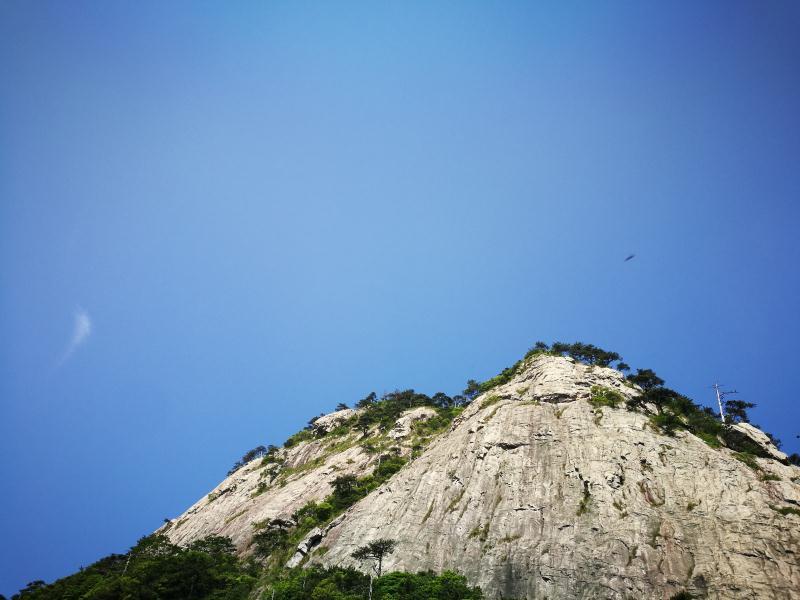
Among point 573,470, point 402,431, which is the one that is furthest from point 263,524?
point 573,470

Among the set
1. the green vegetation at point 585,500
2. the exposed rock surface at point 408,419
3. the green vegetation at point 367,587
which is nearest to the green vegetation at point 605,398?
the green vegetation at point 585,500

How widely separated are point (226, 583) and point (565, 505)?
35.6m

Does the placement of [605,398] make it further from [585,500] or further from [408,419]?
[408,419]

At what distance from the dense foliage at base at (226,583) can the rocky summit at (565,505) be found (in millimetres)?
2860

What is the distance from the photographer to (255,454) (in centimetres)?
10506

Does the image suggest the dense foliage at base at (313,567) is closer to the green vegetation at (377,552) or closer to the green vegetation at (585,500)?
the green vegetation at (377,552)

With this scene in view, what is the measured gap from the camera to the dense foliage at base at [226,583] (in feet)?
120

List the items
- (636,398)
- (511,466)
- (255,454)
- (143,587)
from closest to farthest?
(143,587)
(511,466)
(636,398)
(255,454)

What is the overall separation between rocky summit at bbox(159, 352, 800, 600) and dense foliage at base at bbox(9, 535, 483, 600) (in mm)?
2860

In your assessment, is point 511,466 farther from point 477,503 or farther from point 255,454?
point 255,454

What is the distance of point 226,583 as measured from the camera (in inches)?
1780

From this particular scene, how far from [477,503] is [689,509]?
19.3m

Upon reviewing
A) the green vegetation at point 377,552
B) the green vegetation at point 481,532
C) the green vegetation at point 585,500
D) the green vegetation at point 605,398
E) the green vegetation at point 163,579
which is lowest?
the green vegetation at point 163,579

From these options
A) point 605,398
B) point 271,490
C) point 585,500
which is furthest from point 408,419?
point 585,500
